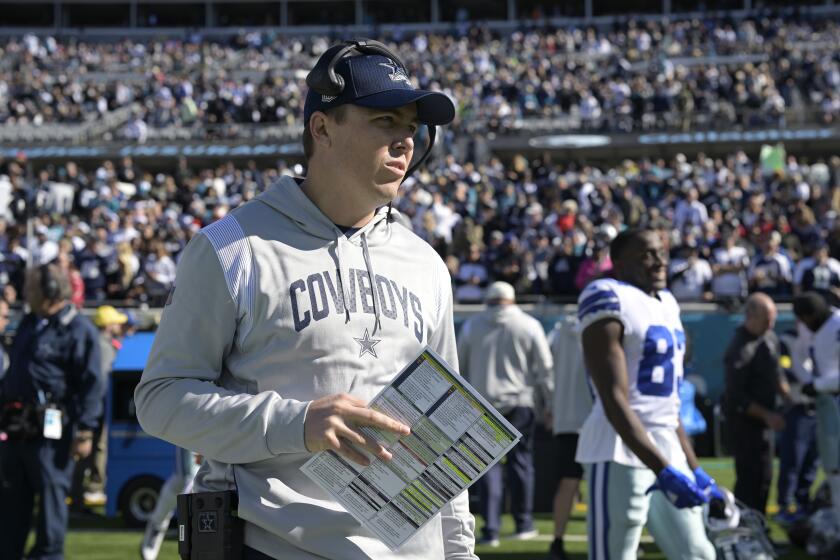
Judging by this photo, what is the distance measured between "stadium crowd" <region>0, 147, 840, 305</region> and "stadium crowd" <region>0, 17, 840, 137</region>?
7.05 m

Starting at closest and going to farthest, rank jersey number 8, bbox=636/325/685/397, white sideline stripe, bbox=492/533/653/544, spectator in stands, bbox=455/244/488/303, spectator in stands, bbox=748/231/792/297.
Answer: jersey number 8, bbox=636/325/685/397 → white sideline stripe, bbox=492/533/653/544 → spectator in stands, bbox=748/231/792/297 → spectator in stands, bbox=455/244/488/303

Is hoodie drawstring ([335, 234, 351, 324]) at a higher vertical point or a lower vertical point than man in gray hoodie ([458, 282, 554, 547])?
higher

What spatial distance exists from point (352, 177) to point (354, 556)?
0.78 m

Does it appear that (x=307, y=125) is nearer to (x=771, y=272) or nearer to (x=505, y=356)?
(x=505, y=356)

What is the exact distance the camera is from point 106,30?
55094mm

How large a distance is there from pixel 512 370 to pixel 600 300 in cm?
473

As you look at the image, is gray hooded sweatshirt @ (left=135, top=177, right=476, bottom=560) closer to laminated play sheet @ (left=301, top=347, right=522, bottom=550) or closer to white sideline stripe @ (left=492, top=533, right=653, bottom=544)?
laminated play sheet @ (left=301, top=347, right=522, bottom=550)

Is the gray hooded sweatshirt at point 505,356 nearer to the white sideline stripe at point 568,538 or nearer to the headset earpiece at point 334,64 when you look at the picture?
the white sideline stripe at point 568,538

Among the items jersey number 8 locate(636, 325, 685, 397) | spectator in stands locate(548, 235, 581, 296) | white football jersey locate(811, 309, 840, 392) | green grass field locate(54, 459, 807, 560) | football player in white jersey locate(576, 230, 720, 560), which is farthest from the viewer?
spectator in stands locate(548, 235, 581, 296)

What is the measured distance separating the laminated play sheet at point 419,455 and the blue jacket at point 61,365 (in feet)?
16.2

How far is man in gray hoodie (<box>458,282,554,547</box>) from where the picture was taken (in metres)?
9.27

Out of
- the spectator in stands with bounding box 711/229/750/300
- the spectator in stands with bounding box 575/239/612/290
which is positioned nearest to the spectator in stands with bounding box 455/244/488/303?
the spectator in stands with bounding box 575/239/612/290

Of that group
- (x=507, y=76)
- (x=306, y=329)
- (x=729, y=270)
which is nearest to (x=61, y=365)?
(x=306, y=329)

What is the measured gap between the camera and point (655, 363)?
16.0ft
